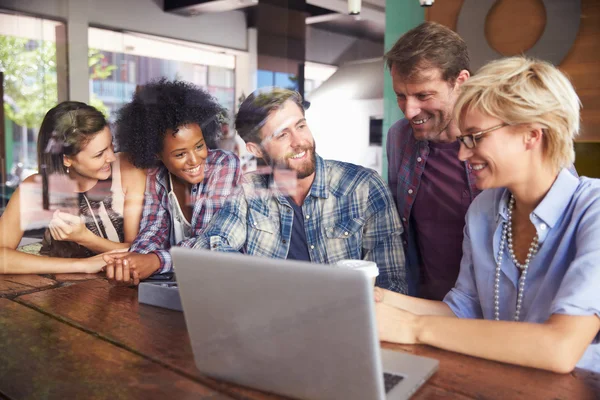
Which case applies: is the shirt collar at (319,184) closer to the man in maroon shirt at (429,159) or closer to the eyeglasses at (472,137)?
the man in maroon shirt at (429,159)

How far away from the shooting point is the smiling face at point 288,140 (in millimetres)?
2244

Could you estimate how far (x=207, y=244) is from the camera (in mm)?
2244

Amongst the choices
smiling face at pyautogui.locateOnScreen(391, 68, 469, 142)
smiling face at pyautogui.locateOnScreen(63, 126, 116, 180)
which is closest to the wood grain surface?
smiling face at pyautogui.locateOnScreen(63, 126, 116, 180)

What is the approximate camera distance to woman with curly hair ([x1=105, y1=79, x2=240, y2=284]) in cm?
229

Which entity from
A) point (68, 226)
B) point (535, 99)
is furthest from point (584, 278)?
point (68, 226)

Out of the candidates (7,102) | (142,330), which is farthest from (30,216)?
(142,330)

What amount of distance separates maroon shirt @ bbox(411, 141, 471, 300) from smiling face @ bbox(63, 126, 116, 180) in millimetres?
1217

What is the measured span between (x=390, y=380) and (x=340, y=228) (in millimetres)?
1122

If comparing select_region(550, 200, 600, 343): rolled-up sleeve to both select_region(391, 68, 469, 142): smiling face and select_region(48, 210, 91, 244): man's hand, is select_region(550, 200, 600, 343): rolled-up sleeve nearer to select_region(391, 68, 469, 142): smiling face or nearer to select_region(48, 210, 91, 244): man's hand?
select_region(391, 68, 469, 142): smiling face

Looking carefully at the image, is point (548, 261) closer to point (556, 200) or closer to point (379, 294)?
point (556, 200)

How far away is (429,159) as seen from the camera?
7.10ft

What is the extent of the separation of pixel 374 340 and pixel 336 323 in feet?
0.21

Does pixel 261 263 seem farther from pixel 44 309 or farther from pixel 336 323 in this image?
pixel 44 309

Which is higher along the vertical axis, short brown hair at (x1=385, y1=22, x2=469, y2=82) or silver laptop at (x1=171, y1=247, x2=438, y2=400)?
short brown hair at (x1=385, y1=22, x2=469, y2=82)
